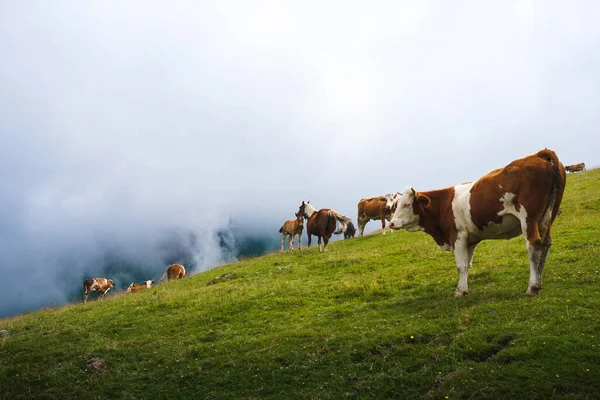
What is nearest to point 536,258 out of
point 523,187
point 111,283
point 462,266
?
point 523,187

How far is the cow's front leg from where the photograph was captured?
11.0 metres

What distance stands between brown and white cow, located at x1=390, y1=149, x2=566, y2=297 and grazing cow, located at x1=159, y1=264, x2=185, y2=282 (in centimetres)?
2604

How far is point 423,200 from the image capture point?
12250mm

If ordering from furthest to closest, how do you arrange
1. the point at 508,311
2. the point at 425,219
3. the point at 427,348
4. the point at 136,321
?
1. the point at 136,321
2. the point at 425,219
3. the point at 508,311
4. the point at 427,348

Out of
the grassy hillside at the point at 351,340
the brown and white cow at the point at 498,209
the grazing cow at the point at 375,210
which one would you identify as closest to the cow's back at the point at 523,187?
the brown and white cow at the point at 498,209

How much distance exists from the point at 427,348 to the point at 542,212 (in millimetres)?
4038

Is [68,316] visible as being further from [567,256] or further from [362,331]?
[567,256]

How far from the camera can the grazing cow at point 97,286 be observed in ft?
104

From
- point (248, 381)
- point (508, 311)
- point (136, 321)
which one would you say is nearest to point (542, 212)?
point (508, 311)

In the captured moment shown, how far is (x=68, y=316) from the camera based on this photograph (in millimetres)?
18297

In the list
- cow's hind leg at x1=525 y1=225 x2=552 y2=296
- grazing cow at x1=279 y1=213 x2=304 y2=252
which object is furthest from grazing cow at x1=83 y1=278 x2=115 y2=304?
cow's hind leg at x1=525 y1=225 x2=552 y2=296

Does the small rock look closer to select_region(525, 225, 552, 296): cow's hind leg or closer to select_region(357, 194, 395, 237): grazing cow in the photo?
select_region(525, 225, 552, 296): cow's hind leg

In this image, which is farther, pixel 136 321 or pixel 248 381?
pixel 136 321

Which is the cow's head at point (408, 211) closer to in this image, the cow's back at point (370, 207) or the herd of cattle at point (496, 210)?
the herd of cattle at point (496, 210)
